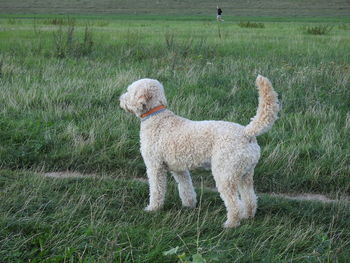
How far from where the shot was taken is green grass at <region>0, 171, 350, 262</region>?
3.77 m

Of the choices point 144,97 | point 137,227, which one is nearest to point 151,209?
point 137,227

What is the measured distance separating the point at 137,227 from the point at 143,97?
1467 millimetres

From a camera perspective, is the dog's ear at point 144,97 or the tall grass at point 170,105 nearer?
the dog's ear at point 144,97

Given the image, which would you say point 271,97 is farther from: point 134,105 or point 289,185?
point 289,185

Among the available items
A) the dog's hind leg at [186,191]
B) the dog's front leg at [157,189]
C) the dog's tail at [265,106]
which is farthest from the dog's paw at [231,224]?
the dog's tail at [265,106]

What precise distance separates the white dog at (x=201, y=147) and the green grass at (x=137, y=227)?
27 cm

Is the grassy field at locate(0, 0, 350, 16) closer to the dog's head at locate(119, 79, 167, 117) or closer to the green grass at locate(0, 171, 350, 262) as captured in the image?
the dog's head at locate(119, 79, 167, 117)

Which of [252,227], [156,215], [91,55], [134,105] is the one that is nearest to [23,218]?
[156,215]

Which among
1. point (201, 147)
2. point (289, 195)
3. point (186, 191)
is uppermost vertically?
point (201, 147)

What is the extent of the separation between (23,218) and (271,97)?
2743mm

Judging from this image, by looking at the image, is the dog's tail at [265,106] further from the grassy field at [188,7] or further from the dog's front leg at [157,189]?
the grassy field at [188,7]

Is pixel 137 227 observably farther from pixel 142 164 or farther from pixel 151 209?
pixel 142 164

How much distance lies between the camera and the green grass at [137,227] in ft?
12.4

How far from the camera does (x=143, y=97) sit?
4.87 m
